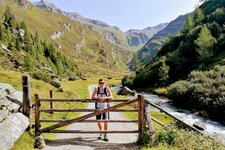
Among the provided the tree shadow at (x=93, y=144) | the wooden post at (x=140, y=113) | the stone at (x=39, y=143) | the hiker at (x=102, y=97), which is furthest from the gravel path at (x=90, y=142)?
the wooden post at (x=140, y=113)

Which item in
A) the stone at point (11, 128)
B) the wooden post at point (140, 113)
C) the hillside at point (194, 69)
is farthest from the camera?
the hillside at point (194, 69)

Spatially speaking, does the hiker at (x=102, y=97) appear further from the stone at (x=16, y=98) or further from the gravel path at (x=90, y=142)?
the stone at (x=16, y=98)

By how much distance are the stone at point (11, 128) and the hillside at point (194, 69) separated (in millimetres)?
42965

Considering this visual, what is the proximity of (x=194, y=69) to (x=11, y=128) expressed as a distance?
97.1 m

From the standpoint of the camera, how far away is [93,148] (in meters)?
17.4

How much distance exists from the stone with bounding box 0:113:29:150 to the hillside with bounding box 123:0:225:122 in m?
43.0

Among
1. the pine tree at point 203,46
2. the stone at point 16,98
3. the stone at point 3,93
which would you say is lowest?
the stone at point 16,98

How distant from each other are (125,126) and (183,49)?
100 meters

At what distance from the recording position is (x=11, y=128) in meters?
15.3

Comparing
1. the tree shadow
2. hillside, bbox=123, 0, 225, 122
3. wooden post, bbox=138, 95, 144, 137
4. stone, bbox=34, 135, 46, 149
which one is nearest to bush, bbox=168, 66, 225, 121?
hillside, bbox=123, 0, 225, 122

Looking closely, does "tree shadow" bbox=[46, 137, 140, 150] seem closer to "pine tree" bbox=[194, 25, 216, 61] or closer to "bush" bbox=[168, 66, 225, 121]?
"bush" bbox=[168, 66, 225, 121]

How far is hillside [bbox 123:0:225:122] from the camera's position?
6106 centimetres

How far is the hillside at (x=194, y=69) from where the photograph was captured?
61.1 meters

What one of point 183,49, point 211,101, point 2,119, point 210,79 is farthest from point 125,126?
point 183,49
